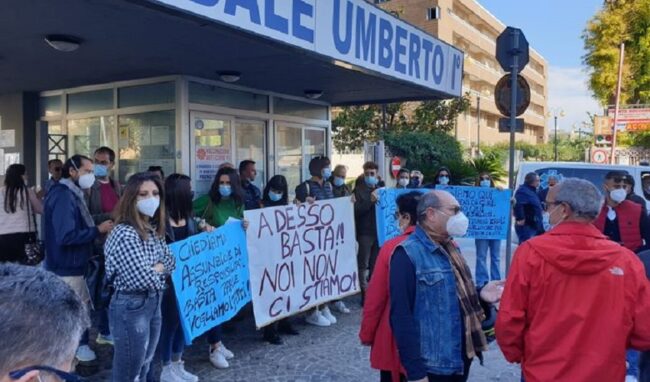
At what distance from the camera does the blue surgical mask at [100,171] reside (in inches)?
221

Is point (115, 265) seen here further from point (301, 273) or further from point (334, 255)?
point (334, 255)

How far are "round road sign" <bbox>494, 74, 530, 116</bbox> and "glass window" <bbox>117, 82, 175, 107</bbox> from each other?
4.54 meters

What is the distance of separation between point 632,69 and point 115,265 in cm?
2861

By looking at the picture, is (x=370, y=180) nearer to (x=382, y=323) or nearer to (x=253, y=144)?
(x=253, y=144)

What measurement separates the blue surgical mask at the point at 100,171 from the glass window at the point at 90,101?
3.37 metres

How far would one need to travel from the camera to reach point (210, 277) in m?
4.86

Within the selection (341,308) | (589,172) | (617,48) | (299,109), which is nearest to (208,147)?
(299,109)

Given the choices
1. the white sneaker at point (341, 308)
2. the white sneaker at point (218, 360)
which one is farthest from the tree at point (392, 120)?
the white sneaker at point (218, 360)

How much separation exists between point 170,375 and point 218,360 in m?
0.57

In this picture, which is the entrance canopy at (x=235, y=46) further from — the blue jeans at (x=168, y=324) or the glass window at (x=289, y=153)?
the blue jeans at (x=168, y=324)

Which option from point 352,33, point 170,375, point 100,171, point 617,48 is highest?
point 617,48

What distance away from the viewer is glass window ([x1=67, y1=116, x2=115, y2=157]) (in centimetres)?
873

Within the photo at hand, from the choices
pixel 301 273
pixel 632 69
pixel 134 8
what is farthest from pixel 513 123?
pixel 632 69

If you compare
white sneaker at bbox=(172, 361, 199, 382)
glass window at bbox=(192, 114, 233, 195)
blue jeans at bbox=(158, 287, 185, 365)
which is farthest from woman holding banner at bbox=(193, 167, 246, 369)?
glass window at bbox=(192, 114, 233, 195)
